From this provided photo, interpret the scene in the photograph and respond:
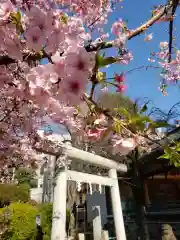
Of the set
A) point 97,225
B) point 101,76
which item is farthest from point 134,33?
point 97,225

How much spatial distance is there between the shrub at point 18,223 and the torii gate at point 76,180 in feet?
16.6

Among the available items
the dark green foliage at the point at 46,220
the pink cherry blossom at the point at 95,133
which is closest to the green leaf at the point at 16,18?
the pink cherry blossom at the point at 95,133

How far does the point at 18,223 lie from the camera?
28.1 feet

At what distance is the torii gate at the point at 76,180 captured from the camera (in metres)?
3.24

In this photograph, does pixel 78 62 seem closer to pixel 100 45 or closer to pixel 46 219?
pixel 100 45

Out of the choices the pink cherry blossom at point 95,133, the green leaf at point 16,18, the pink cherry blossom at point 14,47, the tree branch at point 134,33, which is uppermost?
the tree branch at point 134,33

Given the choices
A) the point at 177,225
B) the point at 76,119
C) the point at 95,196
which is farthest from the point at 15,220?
the point at 76,119

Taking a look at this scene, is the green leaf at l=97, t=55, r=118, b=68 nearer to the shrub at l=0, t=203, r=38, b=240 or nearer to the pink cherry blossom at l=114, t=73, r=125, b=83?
the pink cherry blossom at l=114, t=73, r=125, b=83

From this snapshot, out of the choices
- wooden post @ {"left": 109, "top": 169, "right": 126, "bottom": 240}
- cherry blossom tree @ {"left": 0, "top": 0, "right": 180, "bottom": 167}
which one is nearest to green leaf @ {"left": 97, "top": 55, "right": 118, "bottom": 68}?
cherry blossom tree @ {"left": 0, "top": 0, "right": 180, "bottom": 167}

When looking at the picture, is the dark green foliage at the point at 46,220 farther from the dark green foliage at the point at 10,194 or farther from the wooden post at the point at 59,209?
the dark green foliage at the point at 10,194

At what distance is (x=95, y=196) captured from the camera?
6395 mm

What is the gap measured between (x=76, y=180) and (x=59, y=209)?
0.66 m

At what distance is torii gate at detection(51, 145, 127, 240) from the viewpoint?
3.24 meters

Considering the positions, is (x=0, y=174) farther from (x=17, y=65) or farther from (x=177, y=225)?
(x=177, y=225)
